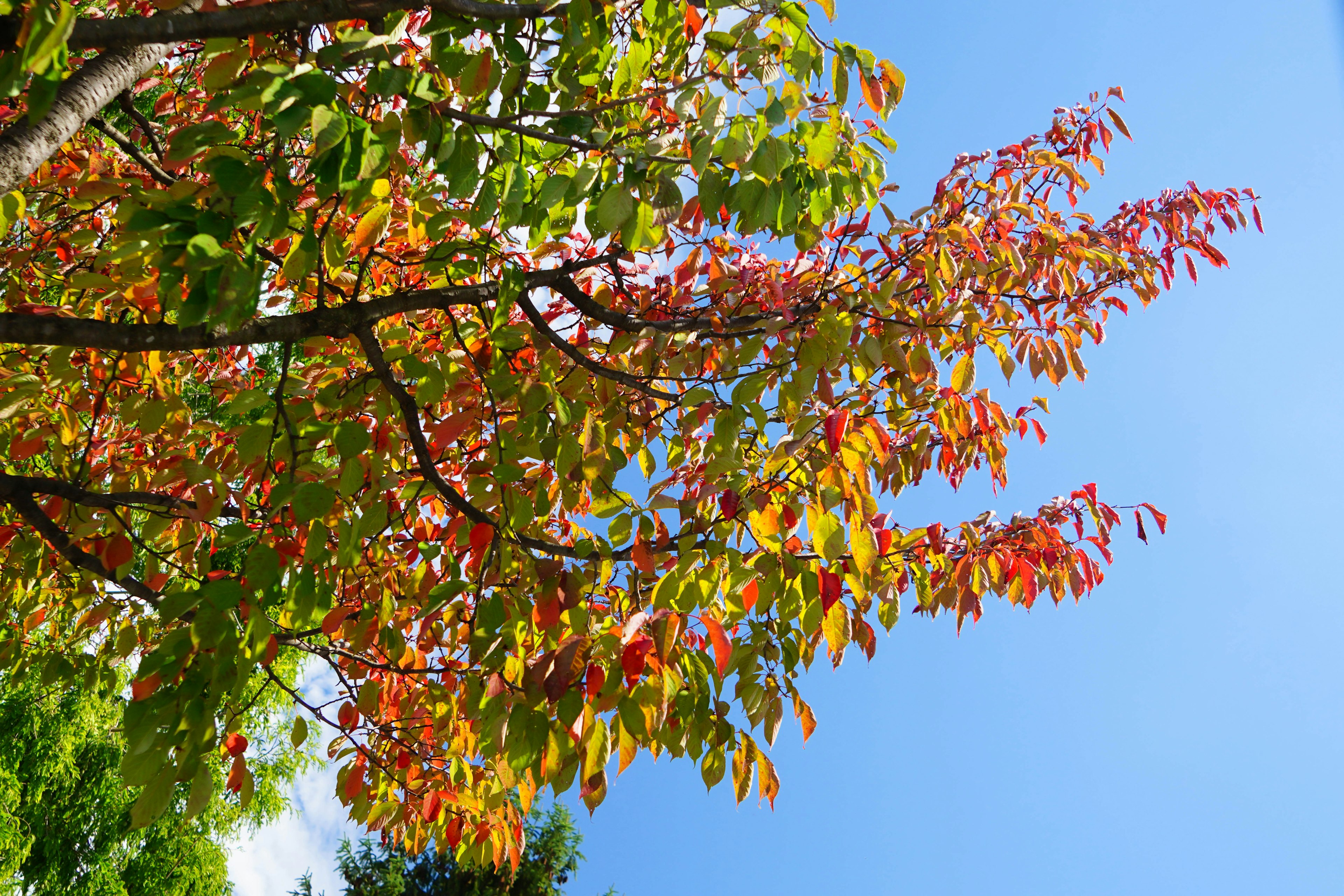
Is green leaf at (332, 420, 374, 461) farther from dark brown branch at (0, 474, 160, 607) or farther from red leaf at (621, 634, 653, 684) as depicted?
dark brown branch at (0, 474, 160, 607)

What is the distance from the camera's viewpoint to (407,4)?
1.81m

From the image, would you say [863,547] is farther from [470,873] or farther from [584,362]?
[470,873]

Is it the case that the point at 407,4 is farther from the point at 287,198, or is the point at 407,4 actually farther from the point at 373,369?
the point at 373,369

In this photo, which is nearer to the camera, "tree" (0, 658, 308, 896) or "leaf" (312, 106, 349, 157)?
"leaf" (312, 106, 349, 157)

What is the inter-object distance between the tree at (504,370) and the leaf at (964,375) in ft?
0.07

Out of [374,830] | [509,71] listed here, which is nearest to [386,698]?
[374,830]

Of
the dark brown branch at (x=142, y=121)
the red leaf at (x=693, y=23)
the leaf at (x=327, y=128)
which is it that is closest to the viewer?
the leaf at (x=327, y=128)

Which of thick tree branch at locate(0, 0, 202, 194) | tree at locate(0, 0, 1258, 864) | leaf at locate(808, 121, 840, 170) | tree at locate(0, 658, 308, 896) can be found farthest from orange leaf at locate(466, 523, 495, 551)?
tree at locate(0, 658, 308, 896)

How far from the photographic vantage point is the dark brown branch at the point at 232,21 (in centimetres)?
165

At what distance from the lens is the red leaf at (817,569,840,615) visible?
1.72 meters

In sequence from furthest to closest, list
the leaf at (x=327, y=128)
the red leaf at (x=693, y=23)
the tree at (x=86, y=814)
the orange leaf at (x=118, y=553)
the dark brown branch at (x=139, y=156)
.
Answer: the tree at (x=86, y=814)
the dark brown branch at (x=139, y=156)
the orange leaf at (x=118, y=553)
the red leaf at (x=693, y=23)
the leaf at (x=327, y=128)

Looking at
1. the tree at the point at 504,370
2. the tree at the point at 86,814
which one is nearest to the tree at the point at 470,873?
the tree at the point at 86,814

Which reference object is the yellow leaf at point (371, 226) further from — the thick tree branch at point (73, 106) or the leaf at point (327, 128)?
the leaf at point (327, 128)

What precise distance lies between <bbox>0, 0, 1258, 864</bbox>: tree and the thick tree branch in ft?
0.03
